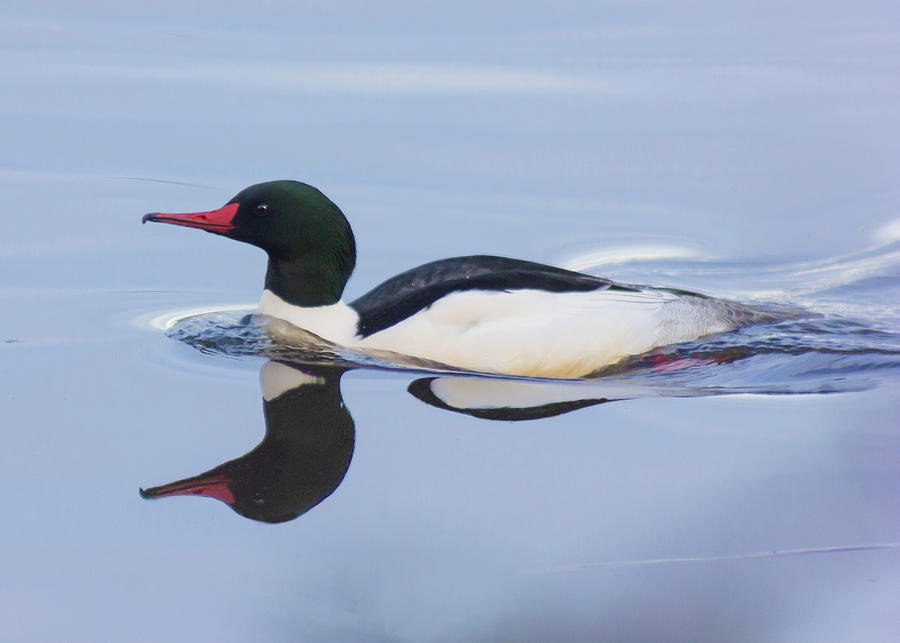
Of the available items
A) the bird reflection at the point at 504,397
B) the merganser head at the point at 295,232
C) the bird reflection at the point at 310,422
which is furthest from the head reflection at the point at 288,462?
the merganser head at the point at 295,232

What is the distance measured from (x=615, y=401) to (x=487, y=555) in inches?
66.8

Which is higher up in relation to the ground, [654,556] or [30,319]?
[30,319]

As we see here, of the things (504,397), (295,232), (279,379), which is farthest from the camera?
(295,232)

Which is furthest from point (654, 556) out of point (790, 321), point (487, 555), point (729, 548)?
point (790, 321)

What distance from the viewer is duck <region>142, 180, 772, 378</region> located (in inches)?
252

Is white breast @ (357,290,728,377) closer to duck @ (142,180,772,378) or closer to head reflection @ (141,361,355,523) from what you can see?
→ duck @ (142,180,772,378)

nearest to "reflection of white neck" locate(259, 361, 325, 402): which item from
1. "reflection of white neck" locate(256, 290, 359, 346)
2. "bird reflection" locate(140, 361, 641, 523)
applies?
"bird reflection" locate(140, 361, 641, 523)

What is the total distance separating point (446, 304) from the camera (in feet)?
21.0

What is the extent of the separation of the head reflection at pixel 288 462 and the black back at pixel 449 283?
488 mm

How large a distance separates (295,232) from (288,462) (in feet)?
5.78

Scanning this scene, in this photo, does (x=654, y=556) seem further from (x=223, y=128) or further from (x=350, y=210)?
(x=223, y=128)

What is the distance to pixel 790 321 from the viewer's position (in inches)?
290

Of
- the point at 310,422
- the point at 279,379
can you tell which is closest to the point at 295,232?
the point at 279,379

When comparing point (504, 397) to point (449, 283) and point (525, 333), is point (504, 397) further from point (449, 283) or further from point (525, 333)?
point (449, 283)
